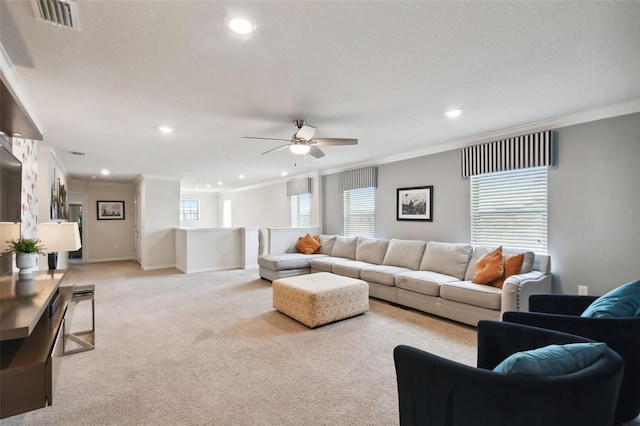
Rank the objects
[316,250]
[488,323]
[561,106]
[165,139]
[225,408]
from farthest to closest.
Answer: [316,250], [165,139], [561,106], [225,408], [488,323]

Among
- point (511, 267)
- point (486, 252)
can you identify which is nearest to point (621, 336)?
point (511, 267)

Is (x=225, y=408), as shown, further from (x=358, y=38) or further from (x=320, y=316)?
(x=358, y=38)

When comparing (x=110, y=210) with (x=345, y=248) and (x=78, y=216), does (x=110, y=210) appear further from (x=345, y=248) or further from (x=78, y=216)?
(x=345, y=248)

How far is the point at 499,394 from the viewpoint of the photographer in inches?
42.8

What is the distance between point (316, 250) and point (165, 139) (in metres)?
3.57

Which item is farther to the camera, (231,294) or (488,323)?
(231,294)

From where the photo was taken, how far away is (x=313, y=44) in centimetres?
195

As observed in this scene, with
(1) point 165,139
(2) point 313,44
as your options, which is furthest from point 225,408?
(1) point 165,139

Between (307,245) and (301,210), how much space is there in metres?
1.78

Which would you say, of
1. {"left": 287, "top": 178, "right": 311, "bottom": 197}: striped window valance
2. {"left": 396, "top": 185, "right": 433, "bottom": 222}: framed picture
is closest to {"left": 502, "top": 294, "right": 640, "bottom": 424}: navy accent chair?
{"left": 396, "top": 185, "right": 433, "bottom": 222}: framed picture

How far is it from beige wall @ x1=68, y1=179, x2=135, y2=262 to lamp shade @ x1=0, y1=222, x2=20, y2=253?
25.1 feet

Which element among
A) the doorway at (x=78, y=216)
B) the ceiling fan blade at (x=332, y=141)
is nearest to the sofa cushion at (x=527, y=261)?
→ the ceiling fan blade at (x=332, y=141)

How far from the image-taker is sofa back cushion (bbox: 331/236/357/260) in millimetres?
5840

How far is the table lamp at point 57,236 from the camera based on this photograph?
2.79 metres
